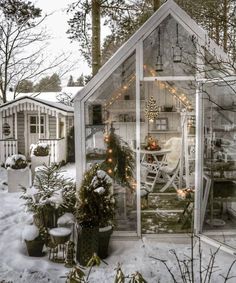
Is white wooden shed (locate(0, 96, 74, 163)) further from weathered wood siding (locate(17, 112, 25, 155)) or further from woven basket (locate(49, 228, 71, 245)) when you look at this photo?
woven basket (locate(49, 228, 71, 245))

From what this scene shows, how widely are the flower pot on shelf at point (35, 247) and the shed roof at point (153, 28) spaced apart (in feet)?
8.61

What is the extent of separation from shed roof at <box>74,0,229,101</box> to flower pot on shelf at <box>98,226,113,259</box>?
234cm

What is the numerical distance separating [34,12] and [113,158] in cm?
1287

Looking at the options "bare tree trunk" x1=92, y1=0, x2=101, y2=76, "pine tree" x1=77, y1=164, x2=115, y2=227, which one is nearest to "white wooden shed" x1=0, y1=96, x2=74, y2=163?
"bare tree trunk" x1=92, y1=0, x2=101, y2=76

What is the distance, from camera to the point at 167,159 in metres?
9.91

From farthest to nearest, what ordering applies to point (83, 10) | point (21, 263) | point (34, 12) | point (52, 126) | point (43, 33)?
point (43, 33) → point (34, 12) → point (52, 126) → point (83, 10) → point (21, 263)

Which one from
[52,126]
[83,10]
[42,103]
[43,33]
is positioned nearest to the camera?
[83,10]

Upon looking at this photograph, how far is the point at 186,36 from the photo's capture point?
5.61 m

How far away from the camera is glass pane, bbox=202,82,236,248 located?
18.2 ft

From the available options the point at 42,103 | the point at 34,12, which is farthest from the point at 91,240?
the point at 34,12

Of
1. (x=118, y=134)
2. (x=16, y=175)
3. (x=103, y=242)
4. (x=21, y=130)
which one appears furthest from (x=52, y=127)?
(x=103, y=242)

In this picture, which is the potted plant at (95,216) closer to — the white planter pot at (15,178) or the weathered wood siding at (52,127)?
the white planter pot at (15,178)

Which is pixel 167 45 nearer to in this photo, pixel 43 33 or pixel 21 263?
pixel 21 263

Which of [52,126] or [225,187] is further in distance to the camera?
[52,126]
